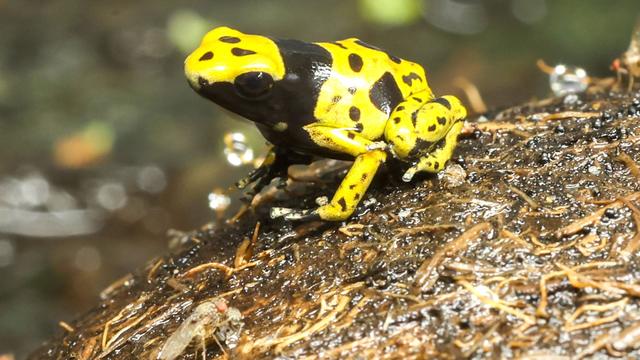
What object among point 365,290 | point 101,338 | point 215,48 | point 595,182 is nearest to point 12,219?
point 101,338

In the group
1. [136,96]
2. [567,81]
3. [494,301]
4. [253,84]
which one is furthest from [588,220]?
[136,96]

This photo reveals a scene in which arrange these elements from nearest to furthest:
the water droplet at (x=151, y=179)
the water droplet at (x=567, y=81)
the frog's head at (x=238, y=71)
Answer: the frog's head at (x=238, y=71), the water droplet at (x=567, y=81), the water droplet at (x=151, y=179)

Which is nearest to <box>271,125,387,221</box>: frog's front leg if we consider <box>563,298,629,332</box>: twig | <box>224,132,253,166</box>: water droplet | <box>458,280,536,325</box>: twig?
<box>458,280,536,325</box>: twig

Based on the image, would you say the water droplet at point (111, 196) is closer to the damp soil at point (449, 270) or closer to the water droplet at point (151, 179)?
the water droplet at point (151, 179)

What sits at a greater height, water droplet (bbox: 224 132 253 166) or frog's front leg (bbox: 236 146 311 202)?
frog's front leg (bbox: 236 146 311 202)

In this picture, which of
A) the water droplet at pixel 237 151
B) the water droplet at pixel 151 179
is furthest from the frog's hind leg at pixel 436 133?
the water droplet at pixel 151 179

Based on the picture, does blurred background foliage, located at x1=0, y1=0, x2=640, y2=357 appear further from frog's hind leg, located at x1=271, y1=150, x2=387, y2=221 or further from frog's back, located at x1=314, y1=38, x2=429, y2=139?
frog's hind leg, located at x1=271, y1=150, x2=387, y2=221

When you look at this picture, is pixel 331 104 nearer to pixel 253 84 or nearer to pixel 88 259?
pixel 253 84
